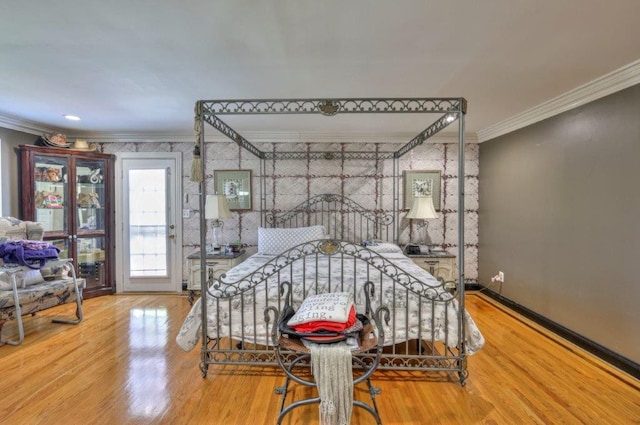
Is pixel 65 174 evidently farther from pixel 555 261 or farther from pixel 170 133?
pixel 555 261

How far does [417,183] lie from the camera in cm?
443

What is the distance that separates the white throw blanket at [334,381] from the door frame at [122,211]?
3.50 meters

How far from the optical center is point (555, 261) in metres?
3.07

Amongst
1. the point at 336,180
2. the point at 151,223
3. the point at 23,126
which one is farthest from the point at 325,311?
the point at 23,126

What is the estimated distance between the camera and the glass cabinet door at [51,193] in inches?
151

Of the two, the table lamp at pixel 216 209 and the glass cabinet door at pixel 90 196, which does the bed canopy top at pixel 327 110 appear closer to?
the table lamp at pixel 216 209

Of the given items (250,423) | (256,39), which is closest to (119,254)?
(250,423)

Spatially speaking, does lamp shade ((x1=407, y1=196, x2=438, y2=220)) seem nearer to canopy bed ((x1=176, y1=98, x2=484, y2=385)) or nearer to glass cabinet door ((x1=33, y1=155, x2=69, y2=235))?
canopy bed ((x1=176, y1=98, x2=484, y2=385))

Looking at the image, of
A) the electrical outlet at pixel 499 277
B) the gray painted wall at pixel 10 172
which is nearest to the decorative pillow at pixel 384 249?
the electrical outlet at pixel 499 277

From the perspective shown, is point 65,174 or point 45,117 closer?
point 45,117

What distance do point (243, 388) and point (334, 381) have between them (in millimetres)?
858

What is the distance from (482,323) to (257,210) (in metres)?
3.26

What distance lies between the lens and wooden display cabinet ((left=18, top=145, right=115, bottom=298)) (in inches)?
148

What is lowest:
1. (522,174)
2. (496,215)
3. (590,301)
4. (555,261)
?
(590,301)
